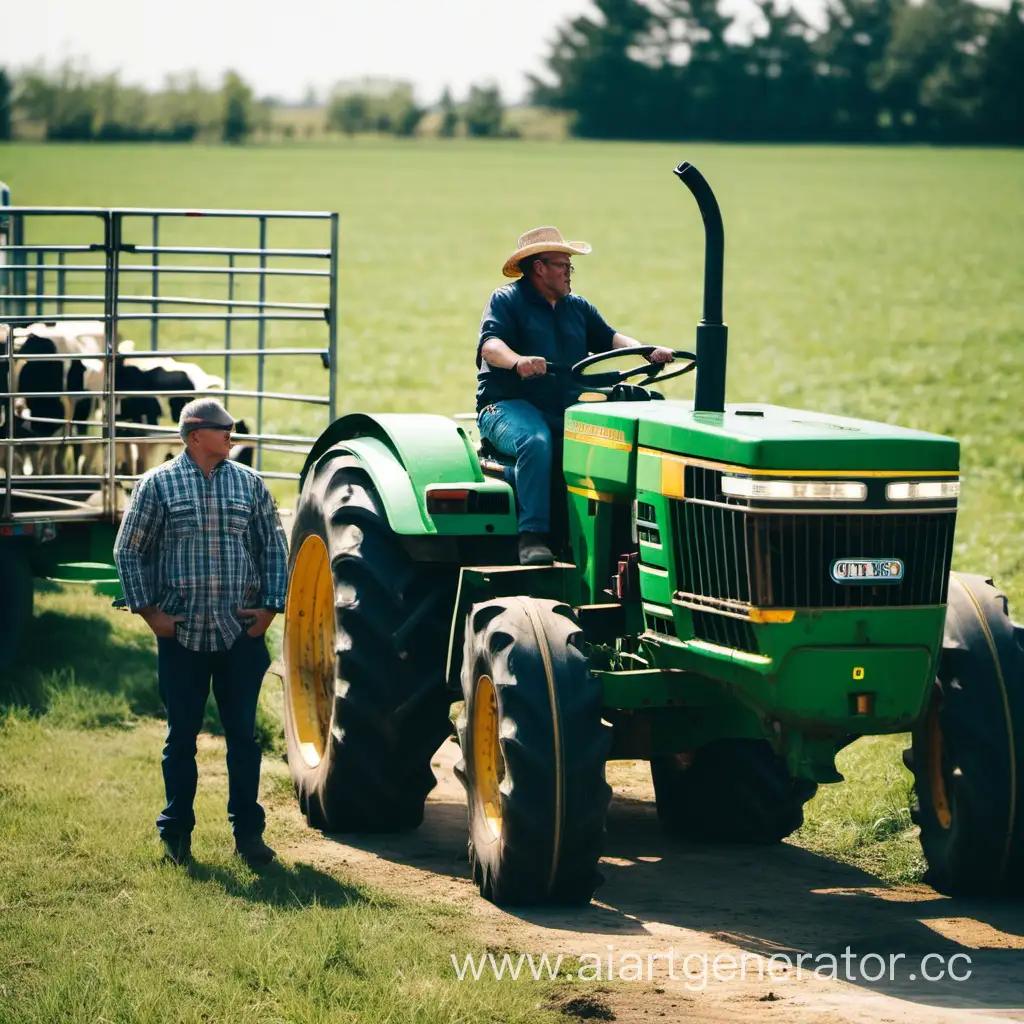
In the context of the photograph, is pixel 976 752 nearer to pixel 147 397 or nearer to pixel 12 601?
pixel 12 601

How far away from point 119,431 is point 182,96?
138 metres

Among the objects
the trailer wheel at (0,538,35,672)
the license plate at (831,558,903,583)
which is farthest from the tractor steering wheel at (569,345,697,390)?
the trailer wheel at (0,538,35,672)

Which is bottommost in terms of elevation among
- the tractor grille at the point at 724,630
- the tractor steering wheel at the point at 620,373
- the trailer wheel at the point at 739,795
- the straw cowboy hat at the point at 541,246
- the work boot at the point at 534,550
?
the trailer wheel at the point at 739,795

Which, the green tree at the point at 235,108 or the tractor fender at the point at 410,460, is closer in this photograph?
the tractor fender at the point at 410,460

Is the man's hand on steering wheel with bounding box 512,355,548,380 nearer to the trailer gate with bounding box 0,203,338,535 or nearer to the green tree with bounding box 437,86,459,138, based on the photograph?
the trailer gate with bounding box 0,203,338,535

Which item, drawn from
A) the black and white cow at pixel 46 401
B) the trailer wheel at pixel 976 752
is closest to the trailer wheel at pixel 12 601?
the black and white cow at pixel 46 401

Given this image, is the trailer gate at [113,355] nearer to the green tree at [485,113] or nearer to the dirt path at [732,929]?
the dirt path at [732,929]

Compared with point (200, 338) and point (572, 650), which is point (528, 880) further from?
point (200, 338)

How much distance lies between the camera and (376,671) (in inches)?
269

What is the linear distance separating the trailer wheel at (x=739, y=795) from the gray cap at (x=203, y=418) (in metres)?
2.14

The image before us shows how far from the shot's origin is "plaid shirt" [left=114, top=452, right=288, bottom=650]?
6508 millimetres

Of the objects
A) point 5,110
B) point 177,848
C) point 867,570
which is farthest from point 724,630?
point 5,110

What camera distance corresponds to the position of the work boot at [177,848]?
6.57 meters

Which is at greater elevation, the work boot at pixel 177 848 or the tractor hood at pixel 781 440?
the tractor hood at pixel 781 440
